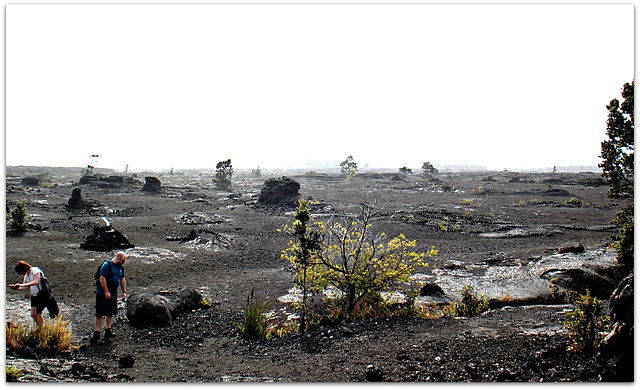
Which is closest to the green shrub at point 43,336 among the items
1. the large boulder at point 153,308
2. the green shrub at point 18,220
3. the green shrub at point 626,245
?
the large boulder at point 153,308

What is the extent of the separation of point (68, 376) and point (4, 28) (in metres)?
4.88

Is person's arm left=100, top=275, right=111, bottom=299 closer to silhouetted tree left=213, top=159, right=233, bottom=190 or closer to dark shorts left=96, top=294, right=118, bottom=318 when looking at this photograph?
dark shorts left=96, top=294, right=118, bottom=318

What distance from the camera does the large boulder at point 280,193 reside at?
34.8 meters

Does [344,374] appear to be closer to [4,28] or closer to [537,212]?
[4,28]

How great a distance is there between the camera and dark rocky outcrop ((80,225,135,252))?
50.4 feet

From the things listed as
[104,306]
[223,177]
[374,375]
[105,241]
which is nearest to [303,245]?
[374,375]

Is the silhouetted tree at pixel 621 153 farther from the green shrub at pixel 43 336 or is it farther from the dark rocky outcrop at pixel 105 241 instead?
the dark rocky outcrop at pixel 105 241

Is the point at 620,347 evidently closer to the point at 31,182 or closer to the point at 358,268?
the point at 358,268

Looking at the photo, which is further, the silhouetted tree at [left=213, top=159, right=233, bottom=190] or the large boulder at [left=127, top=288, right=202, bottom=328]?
the silhouetted tree at [left=213, top=159, right=233, bottom=190]

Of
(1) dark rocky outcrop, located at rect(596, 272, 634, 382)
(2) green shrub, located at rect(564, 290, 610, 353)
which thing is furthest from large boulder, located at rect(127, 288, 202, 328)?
(1) dark rocky outcrop, located at rect(596, 272, 634, 382)

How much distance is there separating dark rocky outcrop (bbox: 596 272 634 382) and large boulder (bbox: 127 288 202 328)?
7.83 meters

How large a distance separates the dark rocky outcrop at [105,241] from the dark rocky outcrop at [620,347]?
16721 mm

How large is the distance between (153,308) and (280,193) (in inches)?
1100

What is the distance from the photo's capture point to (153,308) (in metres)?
7.94
